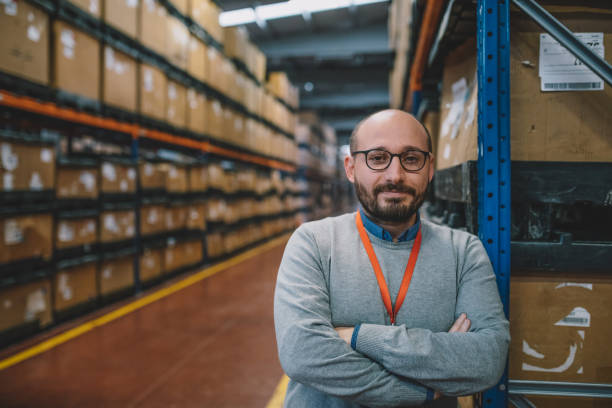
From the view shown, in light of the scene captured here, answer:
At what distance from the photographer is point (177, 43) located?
5.59m

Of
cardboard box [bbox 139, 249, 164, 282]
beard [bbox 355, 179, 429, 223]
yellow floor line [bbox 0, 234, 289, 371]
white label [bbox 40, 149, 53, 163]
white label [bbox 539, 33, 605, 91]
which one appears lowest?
yellow floor line [bbox 0, 234, 289, 371]

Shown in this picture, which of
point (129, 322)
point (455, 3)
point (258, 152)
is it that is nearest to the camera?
point (455, 3)

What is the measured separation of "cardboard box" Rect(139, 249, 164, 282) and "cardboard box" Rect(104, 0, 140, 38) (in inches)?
Result: 106

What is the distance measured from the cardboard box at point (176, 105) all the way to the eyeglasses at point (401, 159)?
15.7 ft

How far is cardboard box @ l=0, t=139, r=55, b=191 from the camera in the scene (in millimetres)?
3098

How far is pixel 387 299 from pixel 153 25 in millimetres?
5089

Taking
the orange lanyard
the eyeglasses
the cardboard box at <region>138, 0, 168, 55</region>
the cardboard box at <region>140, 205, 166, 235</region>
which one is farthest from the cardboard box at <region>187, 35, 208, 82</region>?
the orange lanyard

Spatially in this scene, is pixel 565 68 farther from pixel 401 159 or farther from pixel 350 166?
pixel 350 166

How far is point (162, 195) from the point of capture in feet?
17.9

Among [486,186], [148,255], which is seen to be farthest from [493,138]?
[148,255]

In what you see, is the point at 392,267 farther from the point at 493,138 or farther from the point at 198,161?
the point at 198,161

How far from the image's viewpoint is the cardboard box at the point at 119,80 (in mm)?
4207

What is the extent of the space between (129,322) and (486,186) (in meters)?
3.71

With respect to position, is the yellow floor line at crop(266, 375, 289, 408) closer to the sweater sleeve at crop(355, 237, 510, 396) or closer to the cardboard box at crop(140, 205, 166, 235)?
the sweater sleeve at crop(355, 237, 510, 396)
